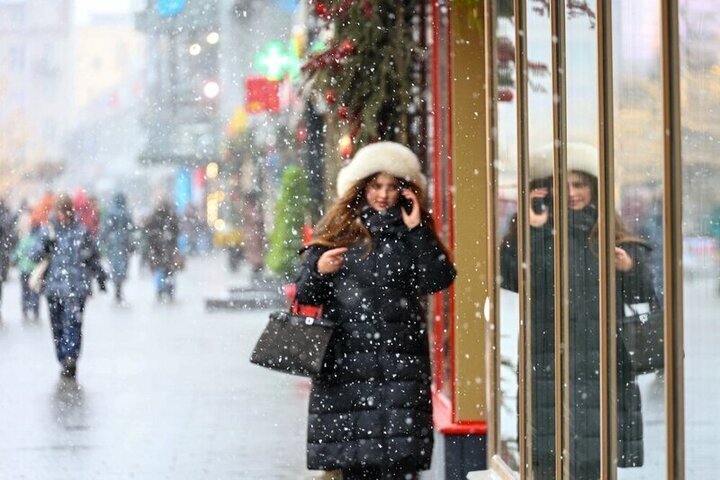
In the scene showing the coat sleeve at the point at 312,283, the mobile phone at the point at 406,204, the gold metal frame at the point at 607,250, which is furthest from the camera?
the mobile phone at the point at 406,204

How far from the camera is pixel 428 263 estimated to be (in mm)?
7309

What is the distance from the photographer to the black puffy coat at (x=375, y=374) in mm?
7211

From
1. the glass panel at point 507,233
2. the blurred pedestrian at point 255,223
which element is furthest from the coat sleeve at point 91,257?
the blurred pedestrian at point 255,223

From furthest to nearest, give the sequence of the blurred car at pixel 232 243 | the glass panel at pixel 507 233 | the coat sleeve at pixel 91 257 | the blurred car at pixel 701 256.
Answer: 1. the blurred car at pixel 232 243
2. the coat sleeve at pixel 91 257
3. the glass panel at pixel 507 233
4. the blurred car at pixel 701 256

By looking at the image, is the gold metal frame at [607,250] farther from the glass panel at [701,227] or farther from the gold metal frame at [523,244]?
the gold metal frame at [523,244]

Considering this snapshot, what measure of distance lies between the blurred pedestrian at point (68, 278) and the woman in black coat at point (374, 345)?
7700mm

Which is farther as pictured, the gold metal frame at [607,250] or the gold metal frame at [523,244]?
the gold metal frame at [523,244]

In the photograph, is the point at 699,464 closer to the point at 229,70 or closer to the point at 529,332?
the point at 529,332

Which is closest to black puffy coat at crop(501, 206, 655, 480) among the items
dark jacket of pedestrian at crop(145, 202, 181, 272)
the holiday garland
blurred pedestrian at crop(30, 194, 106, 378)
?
the holiday garland

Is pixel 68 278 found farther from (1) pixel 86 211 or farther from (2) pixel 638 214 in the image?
(1) pixel 86 211

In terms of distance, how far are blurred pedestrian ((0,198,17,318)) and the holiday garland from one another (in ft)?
55.7

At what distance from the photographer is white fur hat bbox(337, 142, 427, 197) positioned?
7.55 m

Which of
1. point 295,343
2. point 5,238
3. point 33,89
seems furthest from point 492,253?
point 33,89

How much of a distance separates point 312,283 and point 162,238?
2633 centimetres
